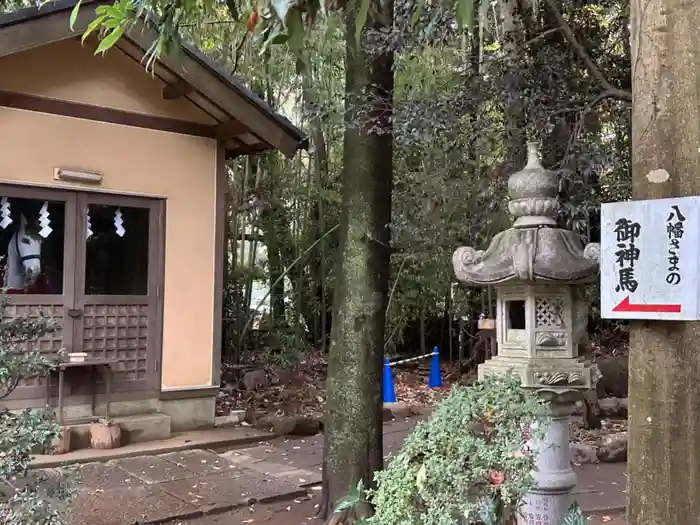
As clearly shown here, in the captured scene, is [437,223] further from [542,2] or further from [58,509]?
[58,509]

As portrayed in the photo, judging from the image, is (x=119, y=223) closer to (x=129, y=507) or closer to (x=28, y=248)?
(x=28, y=248)

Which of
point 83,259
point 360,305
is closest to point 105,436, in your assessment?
point 83,259

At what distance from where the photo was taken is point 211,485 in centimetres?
582

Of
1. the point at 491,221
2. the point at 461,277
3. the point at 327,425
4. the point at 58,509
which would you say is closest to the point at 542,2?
the point at 491,221

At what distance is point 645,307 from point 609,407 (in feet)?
25.6

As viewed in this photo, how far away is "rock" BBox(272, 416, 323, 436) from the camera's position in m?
7.82

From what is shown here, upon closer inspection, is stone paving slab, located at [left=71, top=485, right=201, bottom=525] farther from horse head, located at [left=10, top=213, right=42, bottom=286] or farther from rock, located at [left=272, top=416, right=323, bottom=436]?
horse head, located at [left=10, top=213, right=42, bottom=286]

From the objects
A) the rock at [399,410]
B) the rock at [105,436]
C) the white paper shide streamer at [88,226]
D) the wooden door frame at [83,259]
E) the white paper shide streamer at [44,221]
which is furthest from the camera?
the rock at [399,410]

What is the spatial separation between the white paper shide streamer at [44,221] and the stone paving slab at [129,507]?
2831mm

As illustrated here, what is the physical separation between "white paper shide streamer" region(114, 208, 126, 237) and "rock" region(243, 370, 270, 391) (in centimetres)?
349

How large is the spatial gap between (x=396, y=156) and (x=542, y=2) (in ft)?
8.23

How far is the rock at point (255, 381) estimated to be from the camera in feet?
33.2

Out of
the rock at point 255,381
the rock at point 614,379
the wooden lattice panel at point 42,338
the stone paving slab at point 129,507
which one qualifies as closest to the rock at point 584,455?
the rock at point 614,379

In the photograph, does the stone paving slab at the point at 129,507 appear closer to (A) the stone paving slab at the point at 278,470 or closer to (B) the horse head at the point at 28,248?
(A) the stone paving slab at the point at 278,470
